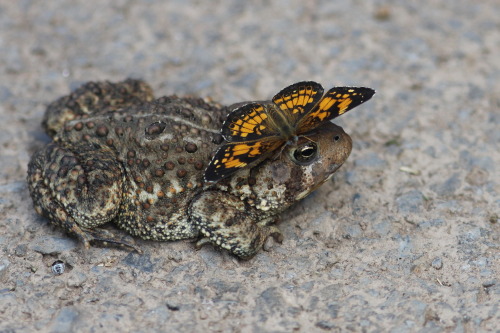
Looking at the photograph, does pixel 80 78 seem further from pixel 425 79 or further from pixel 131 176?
pixel 425 79

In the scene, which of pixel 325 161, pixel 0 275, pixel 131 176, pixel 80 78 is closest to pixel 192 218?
pixel 131 176

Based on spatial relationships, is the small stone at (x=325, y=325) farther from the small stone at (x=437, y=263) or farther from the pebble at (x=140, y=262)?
the pebble at (x=140, y=262)

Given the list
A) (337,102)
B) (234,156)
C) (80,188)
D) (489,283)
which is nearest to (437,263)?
(489,283)

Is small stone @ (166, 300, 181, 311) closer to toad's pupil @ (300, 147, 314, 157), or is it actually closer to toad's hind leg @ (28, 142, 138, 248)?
toad's hind leg @ (28, 142, 138, 248)

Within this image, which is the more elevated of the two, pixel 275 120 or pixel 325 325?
pixel 275 120

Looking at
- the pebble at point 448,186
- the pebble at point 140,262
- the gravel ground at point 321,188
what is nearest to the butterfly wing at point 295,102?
the gravel ground at point 321,188

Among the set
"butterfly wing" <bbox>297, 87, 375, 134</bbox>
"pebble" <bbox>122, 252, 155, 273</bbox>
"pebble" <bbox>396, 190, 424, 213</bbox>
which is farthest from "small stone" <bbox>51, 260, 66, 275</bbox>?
"pebble" <bbox>396, 190, 424, 213</bbox>

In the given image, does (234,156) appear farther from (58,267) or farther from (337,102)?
(58,267)
